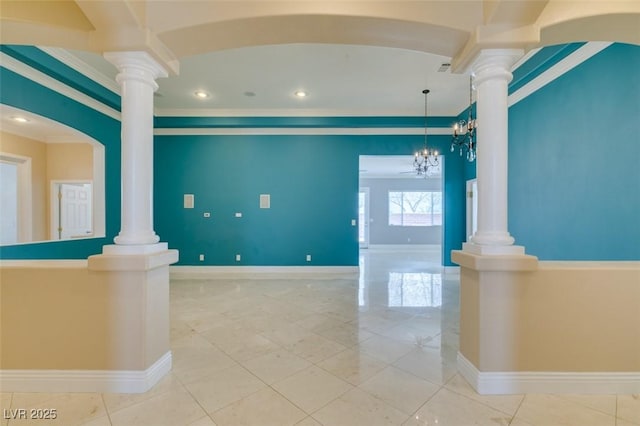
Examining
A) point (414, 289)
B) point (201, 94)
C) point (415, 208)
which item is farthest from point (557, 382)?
point (415, 208)

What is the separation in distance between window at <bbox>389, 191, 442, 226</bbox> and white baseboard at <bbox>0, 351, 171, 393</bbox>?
9.97 m

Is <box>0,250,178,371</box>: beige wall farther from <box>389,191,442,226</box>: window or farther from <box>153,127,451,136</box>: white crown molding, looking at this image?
<box>389,191,442,226</box>: window

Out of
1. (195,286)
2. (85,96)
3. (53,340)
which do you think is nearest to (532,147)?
(53,340)

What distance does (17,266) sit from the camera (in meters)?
2.01

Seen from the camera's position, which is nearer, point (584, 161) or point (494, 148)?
point (494, 148)

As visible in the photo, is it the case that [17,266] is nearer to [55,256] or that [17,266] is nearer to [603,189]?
[55,256]

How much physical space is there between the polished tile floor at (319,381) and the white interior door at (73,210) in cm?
393

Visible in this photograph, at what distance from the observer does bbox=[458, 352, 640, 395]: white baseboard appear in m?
1.94

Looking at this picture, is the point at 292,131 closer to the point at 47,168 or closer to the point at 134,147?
the point at 134,147

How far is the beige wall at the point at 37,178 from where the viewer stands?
5.22 m

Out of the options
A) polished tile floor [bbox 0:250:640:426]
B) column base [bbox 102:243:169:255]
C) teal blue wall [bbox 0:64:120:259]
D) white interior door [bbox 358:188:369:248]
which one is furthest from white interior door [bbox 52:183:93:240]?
white interior door [bbox 358:188:369:248]

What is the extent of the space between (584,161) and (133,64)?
14.2 ft

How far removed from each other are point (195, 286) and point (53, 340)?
3.08 m

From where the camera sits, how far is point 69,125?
3.98 metres
